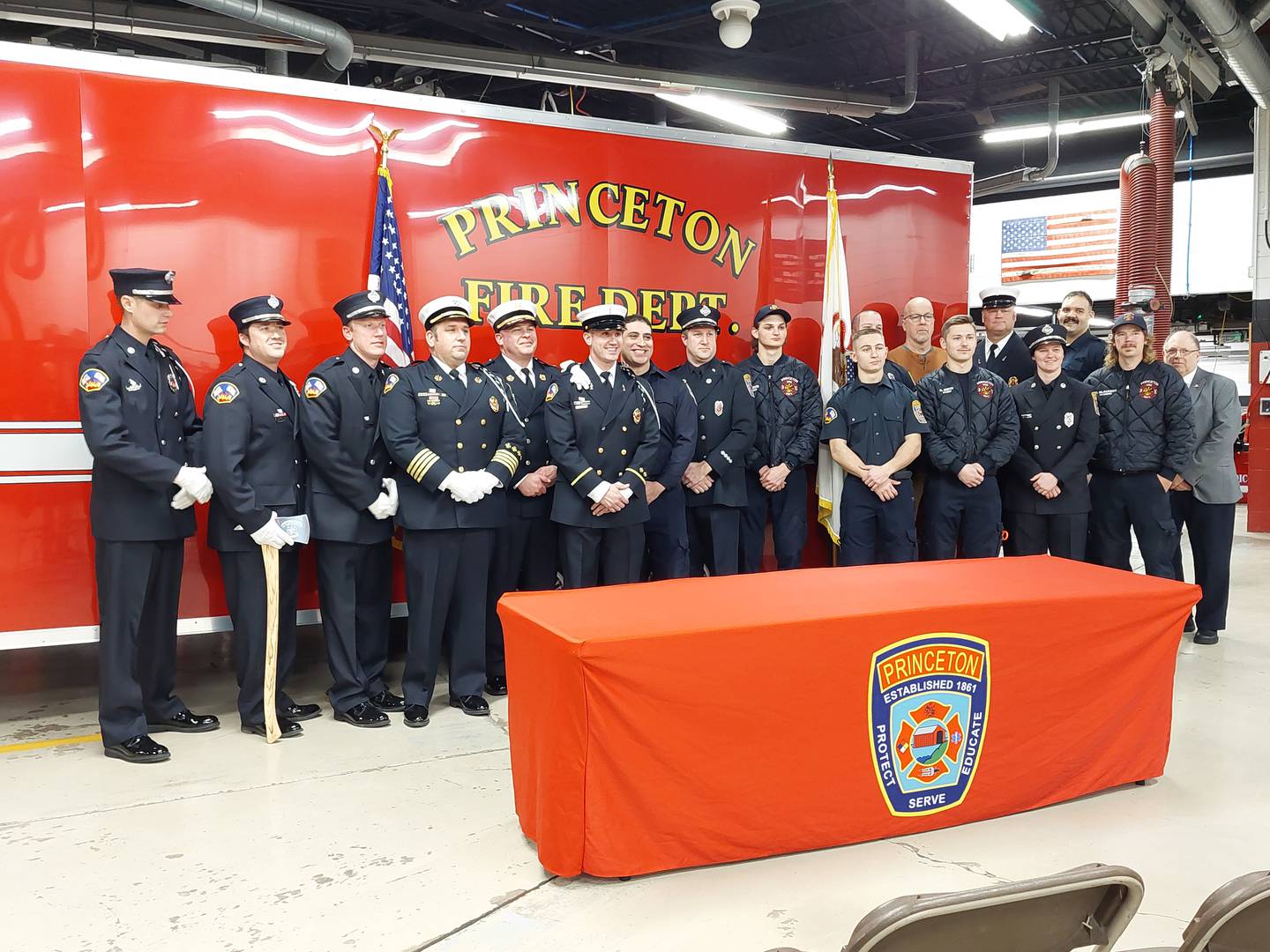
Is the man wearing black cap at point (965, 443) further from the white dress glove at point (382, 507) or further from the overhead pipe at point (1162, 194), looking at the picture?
the overhead pipe at point (1162, 194)

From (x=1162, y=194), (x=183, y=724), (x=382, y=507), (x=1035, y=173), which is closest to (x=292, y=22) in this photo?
(x=382, y=507)

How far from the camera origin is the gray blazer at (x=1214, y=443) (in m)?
6.48

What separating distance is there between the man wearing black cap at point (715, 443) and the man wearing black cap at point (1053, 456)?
176 centimetres

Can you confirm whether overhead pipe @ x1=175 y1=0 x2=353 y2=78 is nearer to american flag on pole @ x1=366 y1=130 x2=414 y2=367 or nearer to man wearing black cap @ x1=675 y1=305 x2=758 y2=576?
american flag on pole @ x1=366 y1=130 x2=414 y2=367

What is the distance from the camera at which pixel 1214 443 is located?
652cm

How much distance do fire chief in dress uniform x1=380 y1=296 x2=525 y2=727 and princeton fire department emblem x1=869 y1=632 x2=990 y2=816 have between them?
221 cm

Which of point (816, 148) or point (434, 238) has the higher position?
point (816, 148)

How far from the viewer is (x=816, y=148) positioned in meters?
6.43

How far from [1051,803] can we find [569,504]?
8.31ft

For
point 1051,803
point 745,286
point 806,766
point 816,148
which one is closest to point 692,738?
point 806,766

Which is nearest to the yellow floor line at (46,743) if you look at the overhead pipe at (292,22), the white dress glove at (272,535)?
the white dress glove at (272,535)

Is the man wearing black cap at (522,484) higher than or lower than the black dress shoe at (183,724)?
higher

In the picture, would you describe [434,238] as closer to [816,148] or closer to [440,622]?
[440,622]

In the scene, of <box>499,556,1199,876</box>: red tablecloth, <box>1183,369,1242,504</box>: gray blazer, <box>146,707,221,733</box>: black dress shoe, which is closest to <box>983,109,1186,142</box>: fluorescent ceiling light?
<box>1183,369,1242,504</box>: gray blazer
